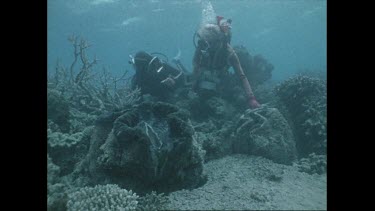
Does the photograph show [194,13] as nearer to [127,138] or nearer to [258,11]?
[258,11]

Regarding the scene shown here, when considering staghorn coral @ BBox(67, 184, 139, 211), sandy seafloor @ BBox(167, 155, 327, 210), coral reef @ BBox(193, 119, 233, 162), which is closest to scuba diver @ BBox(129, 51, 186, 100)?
coral reef @ BBox(193, 119, 233, 162)

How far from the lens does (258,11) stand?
35844 mm

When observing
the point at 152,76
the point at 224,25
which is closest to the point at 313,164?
the point at 224,25

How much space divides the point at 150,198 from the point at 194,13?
30.8 metres

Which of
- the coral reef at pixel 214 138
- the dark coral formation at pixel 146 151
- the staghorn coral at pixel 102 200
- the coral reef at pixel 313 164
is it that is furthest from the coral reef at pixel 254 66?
the staghorn coral at pixel 102 200

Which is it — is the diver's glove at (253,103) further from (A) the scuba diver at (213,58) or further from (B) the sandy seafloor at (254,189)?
(B) the sandy seafloor at (254,189)

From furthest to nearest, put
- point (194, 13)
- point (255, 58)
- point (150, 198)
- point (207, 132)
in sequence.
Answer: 1. point (194, 13)
2. point (255, 58)
3. point (207, 132)
4. point (150, 198)

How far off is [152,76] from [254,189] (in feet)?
18.9

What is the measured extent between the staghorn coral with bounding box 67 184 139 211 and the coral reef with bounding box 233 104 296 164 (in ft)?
10.2

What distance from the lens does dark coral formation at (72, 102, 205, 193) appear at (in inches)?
191

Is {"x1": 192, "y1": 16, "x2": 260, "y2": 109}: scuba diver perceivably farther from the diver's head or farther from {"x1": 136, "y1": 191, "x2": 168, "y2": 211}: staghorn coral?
{"x1": 136, "y1": 191, "x2": 168, "y2": 211}: staghorn coral

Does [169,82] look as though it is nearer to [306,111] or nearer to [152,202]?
[306,111]
